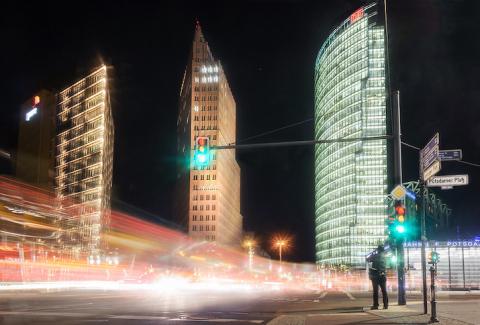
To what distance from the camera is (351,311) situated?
1623 centimetres

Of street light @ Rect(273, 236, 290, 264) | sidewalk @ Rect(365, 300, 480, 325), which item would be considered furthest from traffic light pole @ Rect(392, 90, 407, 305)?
street light @ Rect(273, 236, 290, 264)

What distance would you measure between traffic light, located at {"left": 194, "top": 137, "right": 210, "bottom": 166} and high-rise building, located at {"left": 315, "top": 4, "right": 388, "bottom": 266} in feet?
402

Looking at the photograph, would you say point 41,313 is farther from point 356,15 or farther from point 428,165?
point 356,15

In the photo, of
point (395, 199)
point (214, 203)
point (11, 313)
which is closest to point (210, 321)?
point (11, 313)

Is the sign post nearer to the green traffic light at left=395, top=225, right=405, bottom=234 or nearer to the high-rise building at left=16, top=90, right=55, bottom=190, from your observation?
the green traffic light at left=395, top=225, right=405, bottom=234

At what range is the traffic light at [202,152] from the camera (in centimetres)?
2045

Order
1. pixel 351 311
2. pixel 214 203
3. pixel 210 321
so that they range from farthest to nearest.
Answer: pixel 214 203
pixel 351 311
pixel 210 321

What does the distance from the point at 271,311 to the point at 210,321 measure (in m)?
3.80

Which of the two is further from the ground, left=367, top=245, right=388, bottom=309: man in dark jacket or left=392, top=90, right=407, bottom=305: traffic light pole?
left=392, top=90, right=407, bottom=305: traffic light pole

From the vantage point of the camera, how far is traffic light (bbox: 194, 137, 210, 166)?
20.5 m

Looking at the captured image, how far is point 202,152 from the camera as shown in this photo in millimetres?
20453

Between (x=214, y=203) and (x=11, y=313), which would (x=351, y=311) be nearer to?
(x=11, y=313)

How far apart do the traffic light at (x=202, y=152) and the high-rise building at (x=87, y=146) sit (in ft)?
428

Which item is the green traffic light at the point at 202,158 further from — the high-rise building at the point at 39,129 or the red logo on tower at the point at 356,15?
the high-rise building at the point at 39,129
